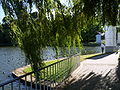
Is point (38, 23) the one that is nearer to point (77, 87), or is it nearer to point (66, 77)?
point (77, 87)

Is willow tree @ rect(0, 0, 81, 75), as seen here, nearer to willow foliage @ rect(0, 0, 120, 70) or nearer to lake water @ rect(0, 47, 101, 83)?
willow foliage @ rect(0, 0, 120, 70)

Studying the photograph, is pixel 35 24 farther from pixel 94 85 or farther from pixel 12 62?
pixel 12 62

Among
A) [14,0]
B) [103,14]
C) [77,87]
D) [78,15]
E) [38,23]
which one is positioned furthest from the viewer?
[77,87]

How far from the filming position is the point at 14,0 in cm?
443

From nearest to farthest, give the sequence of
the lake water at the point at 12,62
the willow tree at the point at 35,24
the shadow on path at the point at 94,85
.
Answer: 1. the willow tree at the point at 35,24
2. the lake water at the point at 12,62
3. the shadow on path at the point at 94,85

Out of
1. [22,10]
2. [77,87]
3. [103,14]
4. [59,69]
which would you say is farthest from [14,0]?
[77,87]

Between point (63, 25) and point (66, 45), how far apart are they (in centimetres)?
67

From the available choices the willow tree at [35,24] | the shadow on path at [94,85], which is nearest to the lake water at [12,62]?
the willow tree at [35,24]

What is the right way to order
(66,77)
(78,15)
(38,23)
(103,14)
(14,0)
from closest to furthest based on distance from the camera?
(14,0) < (38,23) < (103,14) < (78,15) < (66,77)

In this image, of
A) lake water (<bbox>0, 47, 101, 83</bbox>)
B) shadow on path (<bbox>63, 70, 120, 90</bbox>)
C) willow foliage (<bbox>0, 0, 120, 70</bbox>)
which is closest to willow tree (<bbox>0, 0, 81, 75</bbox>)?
willow foliage (<bbox>0, 0, 120, 70</bbox>)

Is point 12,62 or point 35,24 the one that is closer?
point 35,24

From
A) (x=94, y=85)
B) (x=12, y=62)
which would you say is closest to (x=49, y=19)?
(x=94, y=85)

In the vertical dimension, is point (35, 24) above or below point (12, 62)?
above

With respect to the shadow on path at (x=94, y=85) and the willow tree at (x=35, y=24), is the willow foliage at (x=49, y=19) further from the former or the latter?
the shadow on path at (x=94, y=85)
